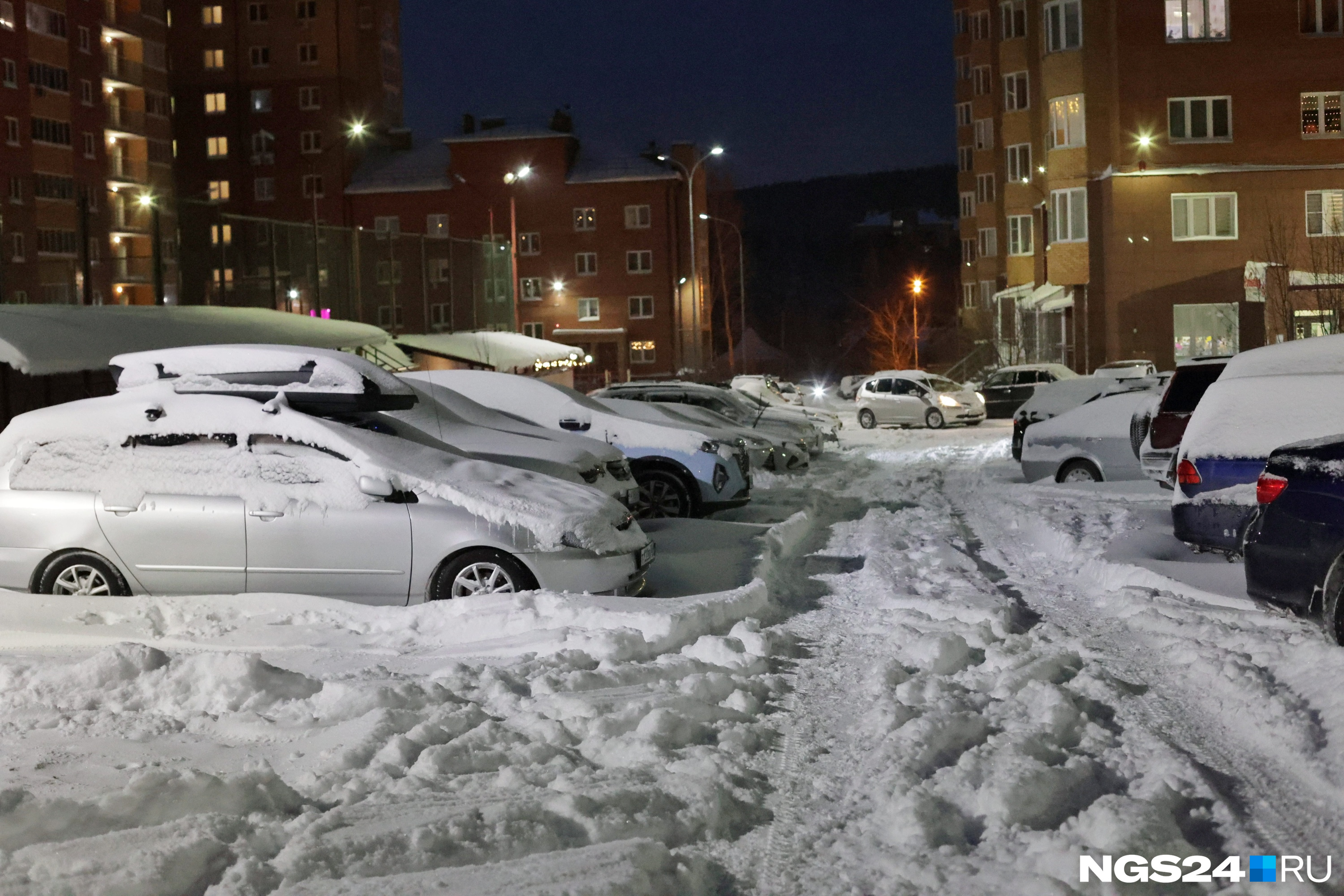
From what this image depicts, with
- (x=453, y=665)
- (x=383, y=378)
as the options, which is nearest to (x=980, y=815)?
(x=453, y=665)

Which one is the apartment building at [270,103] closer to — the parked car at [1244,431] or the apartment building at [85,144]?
the apartment building at [85,144]

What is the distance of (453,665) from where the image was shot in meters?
8.00

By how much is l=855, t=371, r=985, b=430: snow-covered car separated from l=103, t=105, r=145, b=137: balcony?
173ft

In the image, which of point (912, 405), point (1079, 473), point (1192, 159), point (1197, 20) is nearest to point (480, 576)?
point (1079, 473)

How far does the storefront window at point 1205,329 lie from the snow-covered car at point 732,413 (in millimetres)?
24198

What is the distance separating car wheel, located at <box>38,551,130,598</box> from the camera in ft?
33.3

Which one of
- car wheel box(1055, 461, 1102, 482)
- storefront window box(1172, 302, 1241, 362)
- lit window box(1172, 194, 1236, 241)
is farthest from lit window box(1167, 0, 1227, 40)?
car wheel box(1055, 461, 1102, 482)

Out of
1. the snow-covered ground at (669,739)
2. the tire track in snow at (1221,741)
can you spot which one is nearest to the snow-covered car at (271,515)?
the snow-covered ground at (669,739)

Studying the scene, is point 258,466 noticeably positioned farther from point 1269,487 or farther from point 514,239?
point 514,239

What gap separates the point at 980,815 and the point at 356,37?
82770 mm

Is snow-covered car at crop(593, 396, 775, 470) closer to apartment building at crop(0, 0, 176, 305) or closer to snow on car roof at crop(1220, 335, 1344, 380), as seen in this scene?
snow on car roof at crop(1220, 335, 1344, 380)

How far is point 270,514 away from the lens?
9.95 m

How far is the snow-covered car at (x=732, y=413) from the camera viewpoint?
2181 centimetres

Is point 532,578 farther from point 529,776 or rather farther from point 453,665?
point 529,776
